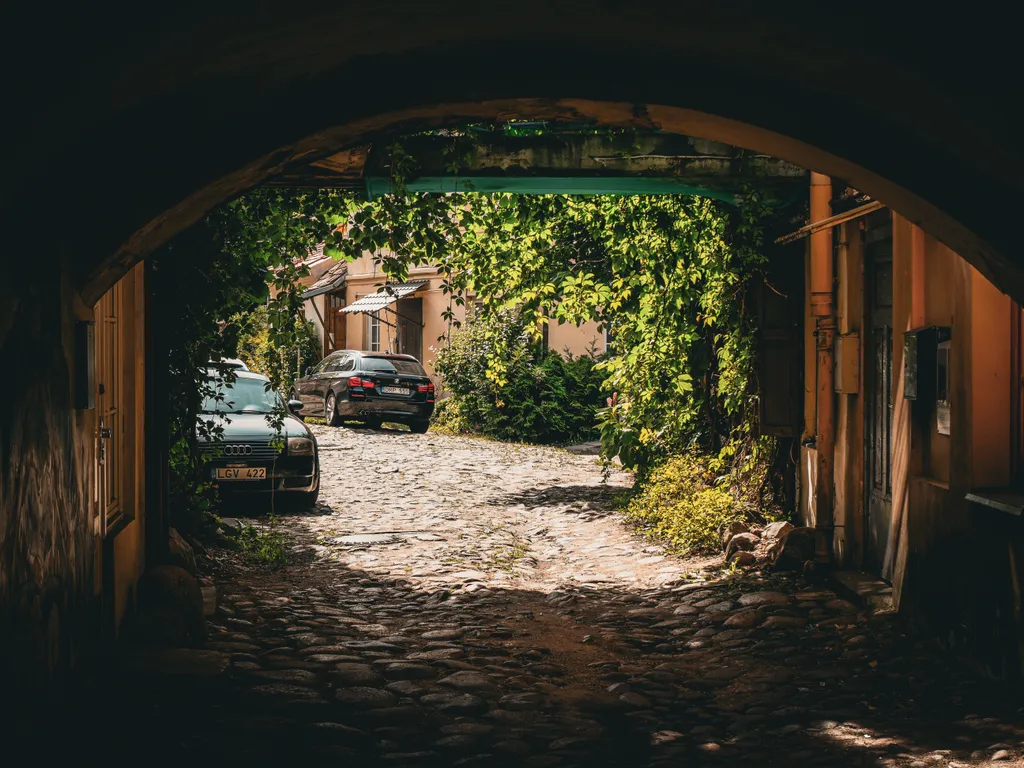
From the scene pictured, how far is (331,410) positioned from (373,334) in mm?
9534

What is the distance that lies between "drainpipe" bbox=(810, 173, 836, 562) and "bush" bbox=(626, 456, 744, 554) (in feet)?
3.66

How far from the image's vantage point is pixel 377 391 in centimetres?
2181

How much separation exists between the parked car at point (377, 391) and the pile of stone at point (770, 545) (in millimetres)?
13267

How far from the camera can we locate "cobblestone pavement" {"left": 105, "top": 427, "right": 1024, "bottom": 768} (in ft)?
15.5

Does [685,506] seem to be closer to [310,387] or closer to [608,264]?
[608,264]

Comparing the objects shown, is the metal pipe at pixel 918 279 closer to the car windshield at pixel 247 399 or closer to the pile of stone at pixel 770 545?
the pile of stone at pixel 770 545

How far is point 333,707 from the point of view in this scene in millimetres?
5328

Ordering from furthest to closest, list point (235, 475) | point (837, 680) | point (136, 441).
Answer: point (235, 475), point (136, 441), point (837, 680)

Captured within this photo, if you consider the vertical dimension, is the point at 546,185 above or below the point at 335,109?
above

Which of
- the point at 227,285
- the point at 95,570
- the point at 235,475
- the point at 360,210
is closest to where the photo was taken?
the point at 95,570

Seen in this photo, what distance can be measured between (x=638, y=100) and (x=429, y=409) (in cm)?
1798

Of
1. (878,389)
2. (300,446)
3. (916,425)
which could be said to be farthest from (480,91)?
(300,446)

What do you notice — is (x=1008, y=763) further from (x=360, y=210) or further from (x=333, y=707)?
(x=360, y=210)

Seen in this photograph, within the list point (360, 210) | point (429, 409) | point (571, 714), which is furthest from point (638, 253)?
point (429, 409)
